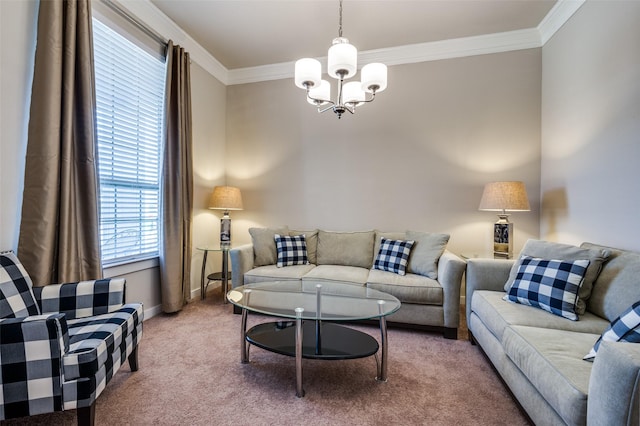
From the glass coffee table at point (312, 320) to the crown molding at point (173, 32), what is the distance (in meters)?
2.64

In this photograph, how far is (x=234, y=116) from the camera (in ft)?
13.5

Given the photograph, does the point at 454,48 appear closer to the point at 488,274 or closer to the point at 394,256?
the point at 394,256

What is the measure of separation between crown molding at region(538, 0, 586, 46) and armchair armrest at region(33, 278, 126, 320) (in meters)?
4.20

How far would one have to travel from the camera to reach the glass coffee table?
183cm

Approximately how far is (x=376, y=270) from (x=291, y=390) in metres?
1.53

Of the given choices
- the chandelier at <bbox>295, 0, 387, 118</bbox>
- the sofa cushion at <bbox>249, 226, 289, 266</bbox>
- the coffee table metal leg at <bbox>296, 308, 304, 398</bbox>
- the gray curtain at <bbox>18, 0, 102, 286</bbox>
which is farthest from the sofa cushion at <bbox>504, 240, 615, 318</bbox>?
the gray curtain at <bbox>18, 0, 102, 286</bbox>

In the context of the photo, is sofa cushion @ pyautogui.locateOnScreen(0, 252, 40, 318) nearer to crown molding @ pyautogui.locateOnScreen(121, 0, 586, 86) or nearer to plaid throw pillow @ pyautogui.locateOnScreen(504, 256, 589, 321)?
crown molding @ pyautogui.locateOnScreen(121, 0, 586, 86)

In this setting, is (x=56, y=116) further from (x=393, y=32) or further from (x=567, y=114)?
(x=567, y=114)

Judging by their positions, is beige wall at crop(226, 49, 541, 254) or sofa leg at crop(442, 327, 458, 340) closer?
sofa leg at crop(442, 327, 458, 340)

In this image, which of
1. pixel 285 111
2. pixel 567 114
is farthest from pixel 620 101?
pixel 285 111

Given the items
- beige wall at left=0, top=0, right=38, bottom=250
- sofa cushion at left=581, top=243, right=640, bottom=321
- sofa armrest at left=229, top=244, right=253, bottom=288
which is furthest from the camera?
sofa armrest at left=229, top=244, right=253, bottom=288

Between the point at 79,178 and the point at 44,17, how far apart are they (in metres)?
1.04

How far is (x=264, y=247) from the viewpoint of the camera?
331cm

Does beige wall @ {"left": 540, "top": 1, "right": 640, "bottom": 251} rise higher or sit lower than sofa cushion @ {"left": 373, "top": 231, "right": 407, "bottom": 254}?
higher
